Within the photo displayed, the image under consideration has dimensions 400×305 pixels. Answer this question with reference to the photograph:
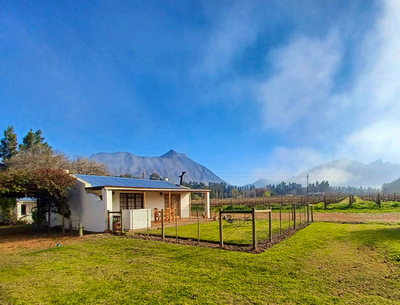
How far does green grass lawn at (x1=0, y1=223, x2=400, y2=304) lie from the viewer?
4.66 meters

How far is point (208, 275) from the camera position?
5.80 m

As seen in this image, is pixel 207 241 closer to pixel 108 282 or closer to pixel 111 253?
pixel 111 253

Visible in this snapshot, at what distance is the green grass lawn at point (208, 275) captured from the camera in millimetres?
4656

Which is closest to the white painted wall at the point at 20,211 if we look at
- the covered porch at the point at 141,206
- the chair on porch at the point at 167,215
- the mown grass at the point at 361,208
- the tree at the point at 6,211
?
the tree at the point at 6,211

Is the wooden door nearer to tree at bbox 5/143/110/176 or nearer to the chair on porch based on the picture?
the chair on porch

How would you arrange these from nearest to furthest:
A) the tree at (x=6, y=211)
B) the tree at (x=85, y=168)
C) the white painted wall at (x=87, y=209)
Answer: the white painted wall at (x=87, y=209) → the tree at (x=6, y=211) → the tree at (x=85, y=168)

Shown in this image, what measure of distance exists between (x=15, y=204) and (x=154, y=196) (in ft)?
40.9

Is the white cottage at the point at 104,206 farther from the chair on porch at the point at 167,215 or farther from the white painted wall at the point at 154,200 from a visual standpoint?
the white painted wall at the point at 154,200

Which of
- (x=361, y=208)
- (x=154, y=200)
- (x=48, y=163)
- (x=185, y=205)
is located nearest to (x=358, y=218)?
(x=361, y=208)

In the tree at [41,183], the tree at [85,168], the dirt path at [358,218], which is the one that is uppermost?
the tree at [85,168]

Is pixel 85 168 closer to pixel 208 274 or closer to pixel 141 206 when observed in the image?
pixel 141 206

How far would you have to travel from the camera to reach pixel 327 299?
4.42 metres

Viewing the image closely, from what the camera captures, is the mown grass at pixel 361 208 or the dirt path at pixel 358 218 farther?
the mown grass at pixel 361 208

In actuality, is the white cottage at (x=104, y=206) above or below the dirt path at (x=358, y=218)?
above
